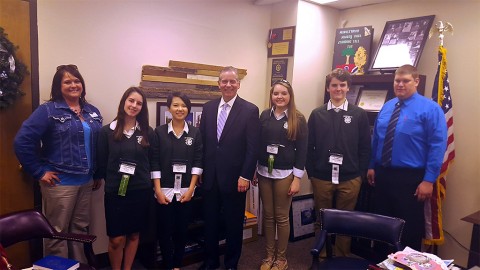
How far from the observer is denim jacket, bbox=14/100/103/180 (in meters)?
1.94

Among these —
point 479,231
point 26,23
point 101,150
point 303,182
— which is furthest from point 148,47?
point 479,231

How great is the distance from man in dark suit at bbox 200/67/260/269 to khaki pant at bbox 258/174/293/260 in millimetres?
195

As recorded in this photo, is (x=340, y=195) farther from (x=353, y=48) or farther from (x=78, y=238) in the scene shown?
(x=78, y=238)

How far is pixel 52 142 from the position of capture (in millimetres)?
2027

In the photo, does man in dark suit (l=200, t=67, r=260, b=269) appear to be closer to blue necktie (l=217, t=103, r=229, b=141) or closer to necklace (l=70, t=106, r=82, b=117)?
blue necktie (l=217, t=103, r=229, b=141)

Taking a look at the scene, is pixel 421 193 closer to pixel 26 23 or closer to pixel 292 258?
pixel 292 258

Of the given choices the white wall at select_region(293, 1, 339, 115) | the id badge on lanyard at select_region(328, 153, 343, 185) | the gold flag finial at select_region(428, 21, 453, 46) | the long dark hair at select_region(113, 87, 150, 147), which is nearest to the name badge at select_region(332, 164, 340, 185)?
the id badge on lanyard at select_region(328, 153, 343, 185)

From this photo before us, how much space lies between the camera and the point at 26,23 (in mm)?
2119

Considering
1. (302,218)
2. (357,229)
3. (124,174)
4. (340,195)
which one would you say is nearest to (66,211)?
(124,174)

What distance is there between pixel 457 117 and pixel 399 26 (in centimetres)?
95

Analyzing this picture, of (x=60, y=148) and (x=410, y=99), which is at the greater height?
(x=410, y=99)

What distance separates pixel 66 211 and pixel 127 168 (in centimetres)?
48

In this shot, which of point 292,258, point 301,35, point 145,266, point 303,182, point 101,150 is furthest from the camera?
point 303,182

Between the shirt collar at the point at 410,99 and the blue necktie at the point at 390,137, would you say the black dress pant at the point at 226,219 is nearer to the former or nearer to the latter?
the blue necktie at the point at 390,137
